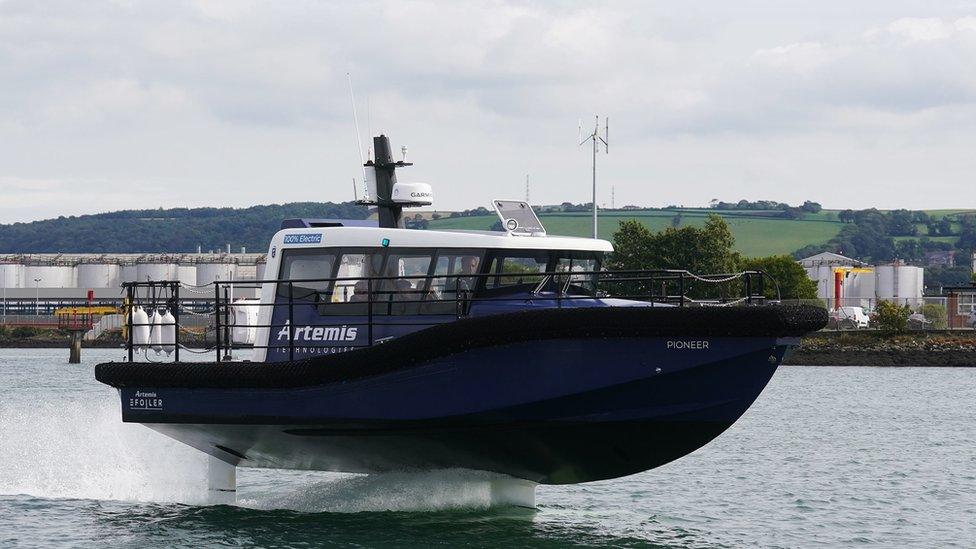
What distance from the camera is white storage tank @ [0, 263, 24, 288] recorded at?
133m

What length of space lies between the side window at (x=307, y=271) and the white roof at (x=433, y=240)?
0.11m

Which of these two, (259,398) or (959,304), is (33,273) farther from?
(259,398)

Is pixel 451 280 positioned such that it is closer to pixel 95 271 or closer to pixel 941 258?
pixel 95 271

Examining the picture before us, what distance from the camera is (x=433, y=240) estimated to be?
1288 centimetres

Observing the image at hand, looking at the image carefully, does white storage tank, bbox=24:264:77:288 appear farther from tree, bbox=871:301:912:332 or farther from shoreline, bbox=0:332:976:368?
tree, bbox=871:301:912:332

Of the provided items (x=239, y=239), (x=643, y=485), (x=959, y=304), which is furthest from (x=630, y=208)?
(x=643, y=485)

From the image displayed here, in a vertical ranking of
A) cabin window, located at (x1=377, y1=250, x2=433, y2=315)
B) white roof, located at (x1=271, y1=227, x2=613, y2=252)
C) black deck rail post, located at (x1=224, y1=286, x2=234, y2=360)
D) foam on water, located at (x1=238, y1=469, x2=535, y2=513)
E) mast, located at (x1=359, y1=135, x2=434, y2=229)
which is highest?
mast, located at (x1=359, y1=135, x2=434, y2=229)

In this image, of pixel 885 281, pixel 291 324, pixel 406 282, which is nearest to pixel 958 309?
pixel 885 281

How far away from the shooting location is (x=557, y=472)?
1290 cm

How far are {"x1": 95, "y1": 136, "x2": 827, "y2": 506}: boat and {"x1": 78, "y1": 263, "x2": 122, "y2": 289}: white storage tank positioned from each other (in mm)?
123993

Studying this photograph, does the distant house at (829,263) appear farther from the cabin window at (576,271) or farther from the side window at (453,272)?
the side window at (453,272)

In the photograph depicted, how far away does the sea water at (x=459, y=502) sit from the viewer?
1351 centimetres

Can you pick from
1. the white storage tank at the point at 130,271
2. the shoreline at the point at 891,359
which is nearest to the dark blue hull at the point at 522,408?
the shoreline at the point at 891,359

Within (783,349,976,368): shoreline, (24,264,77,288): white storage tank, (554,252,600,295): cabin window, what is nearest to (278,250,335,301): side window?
(554,252,600,295): cabin window
